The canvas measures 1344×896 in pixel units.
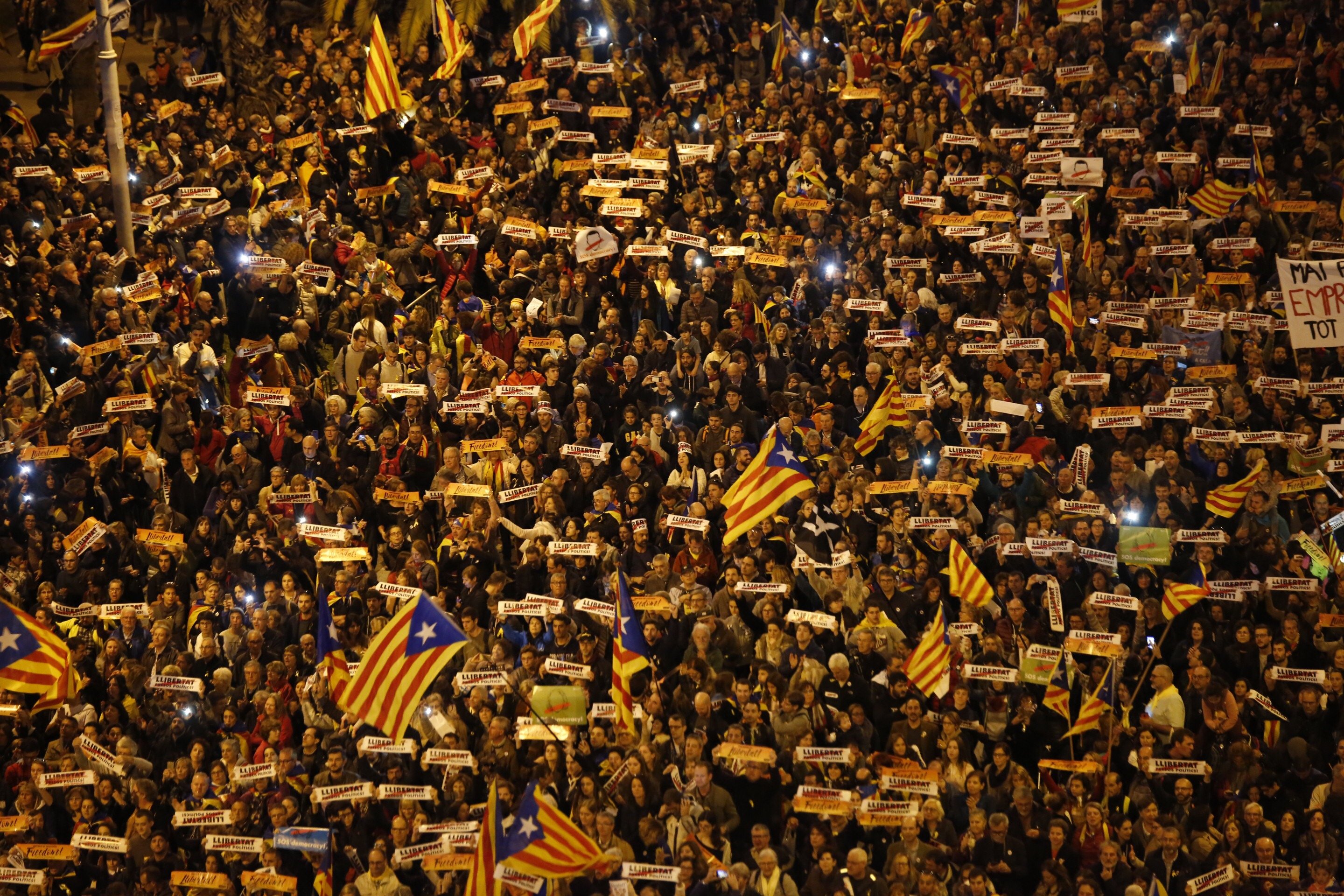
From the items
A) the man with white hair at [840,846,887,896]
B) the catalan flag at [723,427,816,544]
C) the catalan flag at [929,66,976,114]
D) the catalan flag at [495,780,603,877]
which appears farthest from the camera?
the catalan flag at [929,66,976,114]

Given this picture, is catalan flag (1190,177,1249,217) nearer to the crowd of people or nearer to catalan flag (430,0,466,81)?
the crowd of people

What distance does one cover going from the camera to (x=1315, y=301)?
53.0 ft

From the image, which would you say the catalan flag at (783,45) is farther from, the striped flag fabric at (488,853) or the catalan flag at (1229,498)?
the striped flag fabric at (488,853)

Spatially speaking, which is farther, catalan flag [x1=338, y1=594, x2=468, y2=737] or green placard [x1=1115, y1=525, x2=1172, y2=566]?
green placard [x1=1115, y1=525, x2=1172, y2=566]

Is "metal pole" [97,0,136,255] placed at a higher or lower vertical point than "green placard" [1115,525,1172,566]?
higher

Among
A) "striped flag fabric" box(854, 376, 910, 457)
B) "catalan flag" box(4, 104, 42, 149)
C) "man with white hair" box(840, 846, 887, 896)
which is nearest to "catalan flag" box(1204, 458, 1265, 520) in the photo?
"striped flag fabric" box(854, 376, 910, 457)

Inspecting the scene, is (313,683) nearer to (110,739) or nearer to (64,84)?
(110,739)

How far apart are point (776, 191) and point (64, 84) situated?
11.2 metres

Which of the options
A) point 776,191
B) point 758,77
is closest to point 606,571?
point 776,191

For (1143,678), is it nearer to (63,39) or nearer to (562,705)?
(562,705)

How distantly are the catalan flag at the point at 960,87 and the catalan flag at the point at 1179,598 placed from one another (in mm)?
8700

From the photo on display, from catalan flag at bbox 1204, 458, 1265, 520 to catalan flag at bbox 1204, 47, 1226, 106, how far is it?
282 inches

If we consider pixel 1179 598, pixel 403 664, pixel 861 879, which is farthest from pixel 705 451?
pixel 861 879

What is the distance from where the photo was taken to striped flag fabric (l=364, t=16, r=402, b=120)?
21.4m
